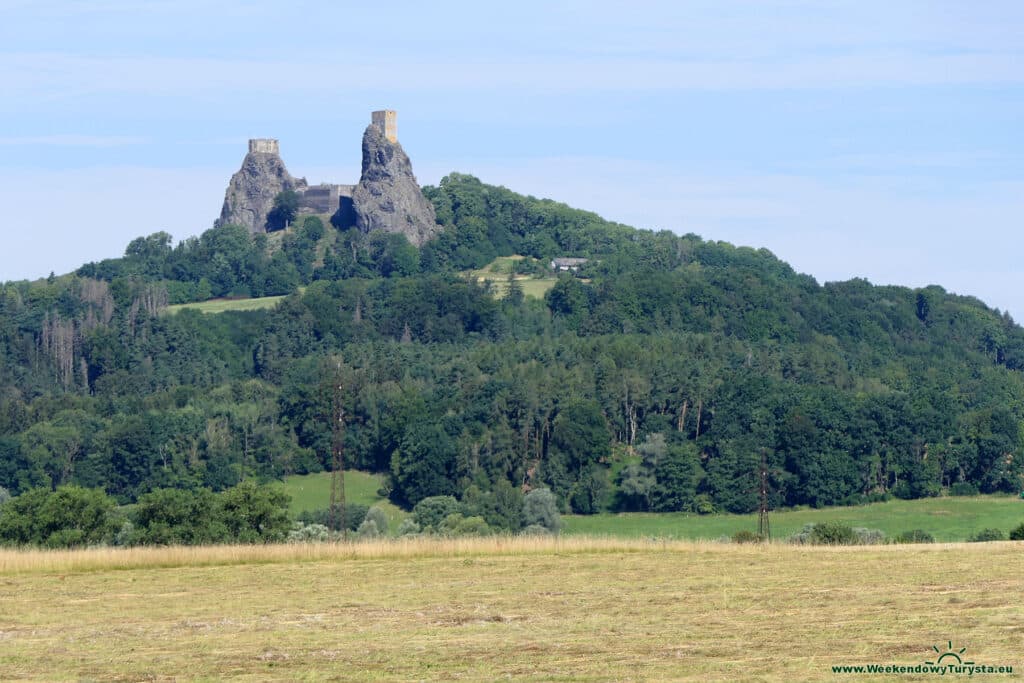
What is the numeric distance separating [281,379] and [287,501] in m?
111

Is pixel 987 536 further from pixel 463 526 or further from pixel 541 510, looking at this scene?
pixel 541 510

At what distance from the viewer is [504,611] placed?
27266 millimetres

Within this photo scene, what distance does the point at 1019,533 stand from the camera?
47531mm

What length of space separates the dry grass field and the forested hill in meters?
70.3

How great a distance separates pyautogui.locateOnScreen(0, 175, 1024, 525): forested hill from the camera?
120875mm

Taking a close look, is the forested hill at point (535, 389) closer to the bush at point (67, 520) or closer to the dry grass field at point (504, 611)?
the bush at point (67, 520)

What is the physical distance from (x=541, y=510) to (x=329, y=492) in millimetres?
18252

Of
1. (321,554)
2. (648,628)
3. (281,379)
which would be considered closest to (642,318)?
(281,379)

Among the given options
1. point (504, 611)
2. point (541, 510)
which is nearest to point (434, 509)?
point (541, 510)

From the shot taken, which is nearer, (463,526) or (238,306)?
(463,526)

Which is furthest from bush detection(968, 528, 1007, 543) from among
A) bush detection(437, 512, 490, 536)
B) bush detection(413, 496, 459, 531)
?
bush detection(413, 496, 459, 531)

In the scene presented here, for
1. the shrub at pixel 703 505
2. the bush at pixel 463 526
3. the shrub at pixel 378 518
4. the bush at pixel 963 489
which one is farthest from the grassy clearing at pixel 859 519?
the bush at pixel 463 526

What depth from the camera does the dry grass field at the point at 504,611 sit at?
869 inches

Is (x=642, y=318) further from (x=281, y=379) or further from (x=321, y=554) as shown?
(x=321, y=554)
